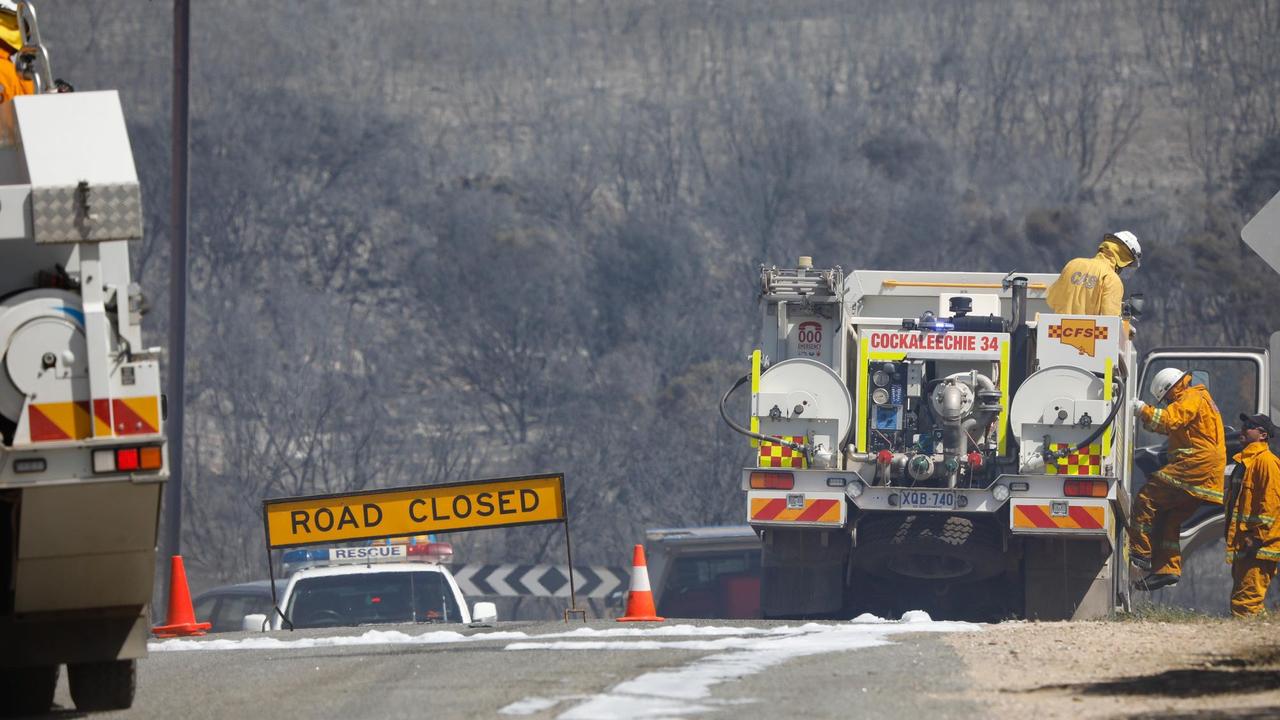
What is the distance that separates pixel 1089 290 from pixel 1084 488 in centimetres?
167

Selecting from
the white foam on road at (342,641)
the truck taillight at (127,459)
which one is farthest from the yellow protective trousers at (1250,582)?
the truck taillight at (127,459)

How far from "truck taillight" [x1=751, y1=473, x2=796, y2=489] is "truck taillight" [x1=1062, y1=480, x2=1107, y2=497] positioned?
193cm

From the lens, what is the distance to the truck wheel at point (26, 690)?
9.41 metres

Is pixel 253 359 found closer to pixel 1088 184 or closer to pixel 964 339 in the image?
pixel 1088 184

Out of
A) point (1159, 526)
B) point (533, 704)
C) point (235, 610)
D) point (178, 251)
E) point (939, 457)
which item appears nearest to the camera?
point (533, 704)

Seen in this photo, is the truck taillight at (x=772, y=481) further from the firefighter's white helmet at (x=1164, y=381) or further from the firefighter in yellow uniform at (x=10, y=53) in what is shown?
the firefighter in yellow uniform at (x=10, y=53)

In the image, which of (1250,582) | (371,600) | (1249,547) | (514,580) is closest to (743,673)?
(1250,582)

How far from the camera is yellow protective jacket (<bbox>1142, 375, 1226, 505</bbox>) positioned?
1485 cm

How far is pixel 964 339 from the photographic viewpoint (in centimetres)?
1452

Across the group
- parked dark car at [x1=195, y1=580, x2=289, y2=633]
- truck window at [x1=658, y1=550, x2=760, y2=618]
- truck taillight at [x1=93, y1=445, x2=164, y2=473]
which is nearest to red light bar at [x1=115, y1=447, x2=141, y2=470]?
truck taillight at [x1=93, y1=445, x2=164, y2=473]

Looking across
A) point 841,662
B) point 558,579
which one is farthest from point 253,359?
point 841,662

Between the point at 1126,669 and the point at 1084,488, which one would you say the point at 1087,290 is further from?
the point at 1126,669

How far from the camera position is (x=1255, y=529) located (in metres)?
14.3

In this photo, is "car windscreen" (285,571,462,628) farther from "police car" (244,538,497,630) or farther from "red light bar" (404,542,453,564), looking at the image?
"red light bar" (404,542,453,564)
